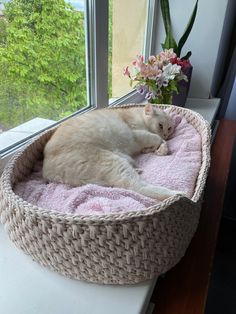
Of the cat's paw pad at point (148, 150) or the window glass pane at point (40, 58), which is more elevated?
the window glass pane at point (40, 58)

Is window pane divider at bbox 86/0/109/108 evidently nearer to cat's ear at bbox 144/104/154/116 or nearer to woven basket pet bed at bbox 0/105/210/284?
cat's ear at bbox 144/104/154/116

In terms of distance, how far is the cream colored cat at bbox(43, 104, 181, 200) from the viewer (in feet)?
1.96

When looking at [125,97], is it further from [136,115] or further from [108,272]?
[108,272]

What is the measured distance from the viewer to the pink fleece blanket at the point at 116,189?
1.70ft

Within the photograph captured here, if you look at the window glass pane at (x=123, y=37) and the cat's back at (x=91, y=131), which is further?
the window glass pane at (x=123, y=37)

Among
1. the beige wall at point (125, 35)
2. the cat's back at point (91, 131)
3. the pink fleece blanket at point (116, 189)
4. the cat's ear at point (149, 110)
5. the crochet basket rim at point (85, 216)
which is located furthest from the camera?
the beige wall at point (125, 35)

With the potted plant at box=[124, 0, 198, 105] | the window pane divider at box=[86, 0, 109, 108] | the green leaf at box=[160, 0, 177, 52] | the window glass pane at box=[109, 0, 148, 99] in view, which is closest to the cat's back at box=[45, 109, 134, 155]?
the window pane divider at box=[86, 0, 109, 108]

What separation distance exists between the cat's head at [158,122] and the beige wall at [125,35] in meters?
0.40

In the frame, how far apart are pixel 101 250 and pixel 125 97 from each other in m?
1.07

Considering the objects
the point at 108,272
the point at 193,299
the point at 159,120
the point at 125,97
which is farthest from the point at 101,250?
the point at 125,97

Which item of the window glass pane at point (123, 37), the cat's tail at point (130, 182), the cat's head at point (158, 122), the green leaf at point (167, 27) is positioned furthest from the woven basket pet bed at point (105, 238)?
the green leaf at point (167, 27)

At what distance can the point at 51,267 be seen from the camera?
0.45 m

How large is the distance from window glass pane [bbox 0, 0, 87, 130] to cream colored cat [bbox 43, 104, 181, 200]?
0.14 m

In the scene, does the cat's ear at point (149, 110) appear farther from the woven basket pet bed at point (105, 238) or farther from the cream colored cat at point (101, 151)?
the woven basket pet bed at point (105, 238)
